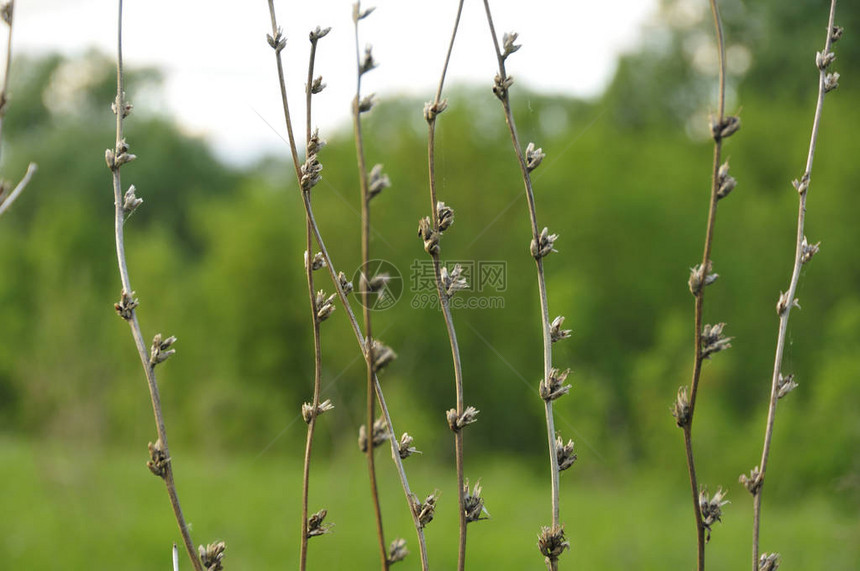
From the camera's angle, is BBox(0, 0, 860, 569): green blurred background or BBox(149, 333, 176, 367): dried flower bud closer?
BBox(149, 333, 176, 367): dried flower bud

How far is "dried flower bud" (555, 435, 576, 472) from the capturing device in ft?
2.61

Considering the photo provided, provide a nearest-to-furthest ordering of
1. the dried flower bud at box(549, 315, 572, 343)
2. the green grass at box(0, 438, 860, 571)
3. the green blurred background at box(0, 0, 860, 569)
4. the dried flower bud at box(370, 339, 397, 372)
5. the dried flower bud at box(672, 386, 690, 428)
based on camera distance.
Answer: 1. the dried flower bud at box(370, 339, 397, 372)
2. the dried flower bud at box(672, 386, 690, 428)
3. the dried flower bud at box(549, 315, 572, 343)
4. the green grass at box(0, 438, 860, 571)
5. the green blurred background at box(0, 0, 860, 569)

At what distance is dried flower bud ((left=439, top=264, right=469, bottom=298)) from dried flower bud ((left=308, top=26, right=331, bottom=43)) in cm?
27

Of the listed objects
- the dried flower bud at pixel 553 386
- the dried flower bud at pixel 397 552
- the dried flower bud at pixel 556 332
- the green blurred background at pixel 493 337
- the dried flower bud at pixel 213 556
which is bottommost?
the dried flower bud at pixel 397 552

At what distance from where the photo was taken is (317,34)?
767 millimetres

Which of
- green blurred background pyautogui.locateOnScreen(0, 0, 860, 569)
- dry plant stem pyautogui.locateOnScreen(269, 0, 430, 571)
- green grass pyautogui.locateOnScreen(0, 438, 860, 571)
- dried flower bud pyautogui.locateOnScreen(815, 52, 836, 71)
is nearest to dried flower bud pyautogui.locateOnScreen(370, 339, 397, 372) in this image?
dry plant stem pyautogui.locateOnScreen(269, 0, 430, 571)

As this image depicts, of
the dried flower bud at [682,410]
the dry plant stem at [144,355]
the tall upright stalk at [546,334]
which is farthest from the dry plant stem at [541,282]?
the dry plant stem at [144,355]

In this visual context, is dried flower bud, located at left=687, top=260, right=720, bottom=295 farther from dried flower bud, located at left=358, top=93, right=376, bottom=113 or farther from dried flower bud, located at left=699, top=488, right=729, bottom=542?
dried flower bud, located at left=358, top=93, right=376, bottom=113

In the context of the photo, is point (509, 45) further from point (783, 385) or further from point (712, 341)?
point (783, 385)

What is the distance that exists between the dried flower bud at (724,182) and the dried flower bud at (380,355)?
0.35 meters

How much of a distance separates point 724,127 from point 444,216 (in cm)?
29

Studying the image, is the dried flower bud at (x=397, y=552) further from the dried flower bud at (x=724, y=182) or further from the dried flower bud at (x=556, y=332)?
the dried flower bud at (x=724, y=182)

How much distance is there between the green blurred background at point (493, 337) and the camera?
650 centimetres

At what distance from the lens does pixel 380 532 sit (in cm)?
64
